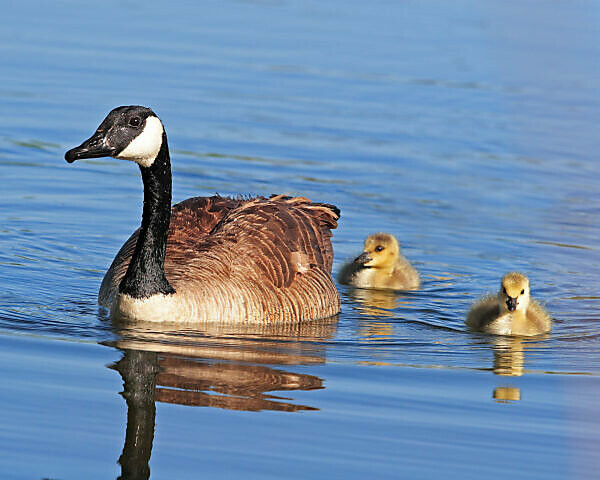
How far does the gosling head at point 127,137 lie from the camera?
25.6 feet

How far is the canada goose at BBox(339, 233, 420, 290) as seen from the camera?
35.8 feet

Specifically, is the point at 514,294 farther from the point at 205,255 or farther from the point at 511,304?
the point at 205,255

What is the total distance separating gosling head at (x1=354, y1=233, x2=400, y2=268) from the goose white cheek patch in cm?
325

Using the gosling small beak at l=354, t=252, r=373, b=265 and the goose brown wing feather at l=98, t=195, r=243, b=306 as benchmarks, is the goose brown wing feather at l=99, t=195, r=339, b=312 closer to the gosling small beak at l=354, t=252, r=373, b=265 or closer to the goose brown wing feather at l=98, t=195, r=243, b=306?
the goose brown wing feather at l=98, t=195, r=243, b=306

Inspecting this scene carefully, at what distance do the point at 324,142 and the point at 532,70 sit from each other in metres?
12.0

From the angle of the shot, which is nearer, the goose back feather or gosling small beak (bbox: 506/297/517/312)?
the goose back feather

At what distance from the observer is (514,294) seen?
9.20 m

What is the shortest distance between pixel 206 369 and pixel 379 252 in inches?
165

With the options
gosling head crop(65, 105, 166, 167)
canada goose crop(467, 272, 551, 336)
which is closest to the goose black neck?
gosling head crop(65, 105, 166, 167)

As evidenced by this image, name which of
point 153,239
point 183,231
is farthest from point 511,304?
point 153,239

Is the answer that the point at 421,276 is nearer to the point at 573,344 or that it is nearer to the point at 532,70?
the point at 573,344

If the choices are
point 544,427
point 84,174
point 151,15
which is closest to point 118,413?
point 544,427

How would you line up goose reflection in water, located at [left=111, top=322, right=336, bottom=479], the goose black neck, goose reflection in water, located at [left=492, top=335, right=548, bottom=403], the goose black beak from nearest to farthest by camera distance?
goose reflection in water, located at [left=111, top=322, right=336, bottom=479], goose reflection in water, located at [left=492, top=335, right=548, bottom=403], the goose black beak, the goose black neck

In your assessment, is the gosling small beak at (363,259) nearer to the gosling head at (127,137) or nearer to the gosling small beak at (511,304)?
the gosling small beak at (511,304)
